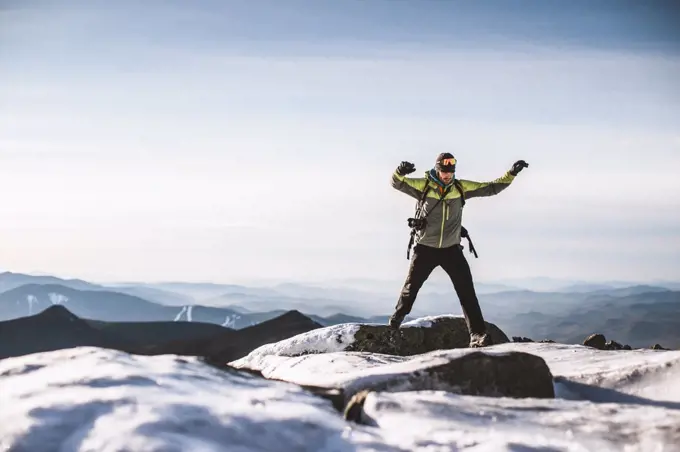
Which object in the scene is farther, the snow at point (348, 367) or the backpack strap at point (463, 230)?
the backpack strap at point (463, 230)

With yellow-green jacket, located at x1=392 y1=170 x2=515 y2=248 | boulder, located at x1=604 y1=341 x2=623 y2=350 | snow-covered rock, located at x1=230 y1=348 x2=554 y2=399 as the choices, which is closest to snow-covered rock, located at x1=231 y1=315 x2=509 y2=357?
boulder, located at x1=604 y1=341 x2=623 y2=350

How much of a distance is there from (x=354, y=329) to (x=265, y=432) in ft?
35.9

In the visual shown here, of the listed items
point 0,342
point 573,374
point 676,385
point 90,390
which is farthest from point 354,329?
point 0,342

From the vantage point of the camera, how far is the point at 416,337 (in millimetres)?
16797

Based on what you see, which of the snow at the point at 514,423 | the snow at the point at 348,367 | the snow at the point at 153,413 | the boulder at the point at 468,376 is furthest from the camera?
the snow at the point at 348,367

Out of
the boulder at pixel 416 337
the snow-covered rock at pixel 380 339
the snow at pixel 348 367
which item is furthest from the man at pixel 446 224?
the snow-covered rock at pixel 380 339

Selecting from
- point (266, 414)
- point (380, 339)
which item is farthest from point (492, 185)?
point (266, 414)

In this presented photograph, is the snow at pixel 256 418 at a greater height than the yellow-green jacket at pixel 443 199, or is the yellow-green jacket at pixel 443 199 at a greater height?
the yellow-green jacket at pixel 443 199

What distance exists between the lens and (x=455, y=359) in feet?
23.4

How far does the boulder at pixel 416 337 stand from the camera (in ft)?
52.0

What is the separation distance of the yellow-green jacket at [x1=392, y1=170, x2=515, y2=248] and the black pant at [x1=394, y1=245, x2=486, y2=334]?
6.2 inches

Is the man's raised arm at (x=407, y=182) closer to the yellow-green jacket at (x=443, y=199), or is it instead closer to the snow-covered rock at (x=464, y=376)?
the yellow-green jacket at (x=443, y=199)

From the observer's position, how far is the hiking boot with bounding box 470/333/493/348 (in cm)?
1220

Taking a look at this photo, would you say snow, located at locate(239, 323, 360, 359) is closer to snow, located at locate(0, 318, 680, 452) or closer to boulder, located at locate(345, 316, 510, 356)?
boulder, located at locate(345, 316, 510, 356)
